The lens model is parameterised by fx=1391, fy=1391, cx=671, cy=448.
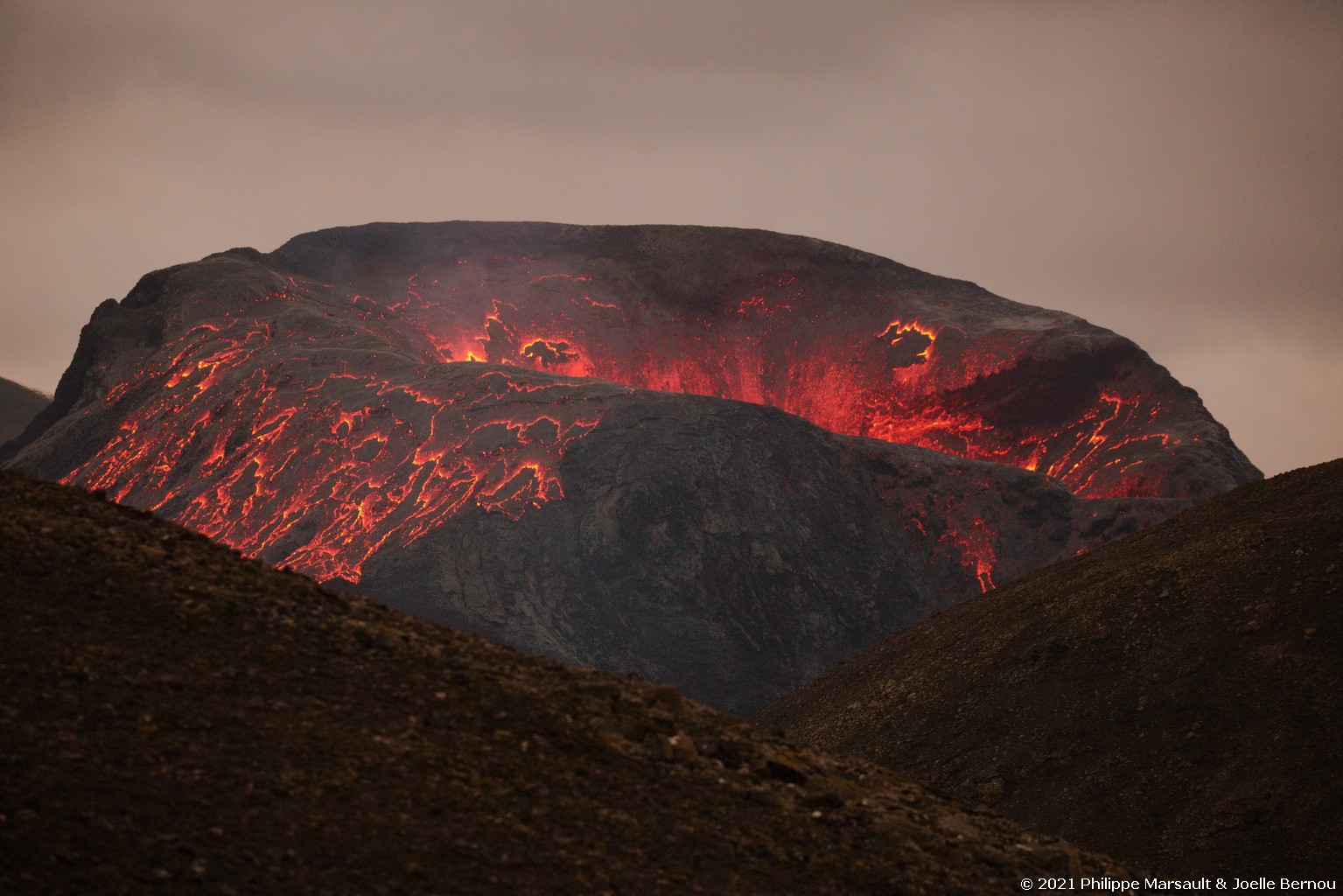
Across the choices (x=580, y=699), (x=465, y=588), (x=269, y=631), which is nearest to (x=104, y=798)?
(x=269, y=631)

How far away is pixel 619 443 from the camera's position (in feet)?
151

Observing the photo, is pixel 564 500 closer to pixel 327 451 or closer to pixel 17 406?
pixel 327 451

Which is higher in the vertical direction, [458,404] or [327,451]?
[458,404]

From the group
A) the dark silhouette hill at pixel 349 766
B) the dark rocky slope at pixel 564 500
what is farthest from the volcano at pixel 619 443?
the dark silhouette hill at pixel 349 766

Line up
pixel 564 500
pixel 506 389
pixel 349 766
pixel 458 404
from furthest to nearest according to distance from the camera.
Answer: pixel 506 389 < pixel 458 404 < pixel 564 500 < pixel 349 766

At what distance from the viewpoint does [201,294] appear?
54.2m

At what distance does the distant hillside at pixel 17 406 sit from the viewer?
308 feet

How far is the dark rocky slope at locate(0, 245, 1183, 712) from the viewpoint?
41.7 meters

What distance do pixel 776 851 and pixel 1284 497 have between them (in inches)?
609

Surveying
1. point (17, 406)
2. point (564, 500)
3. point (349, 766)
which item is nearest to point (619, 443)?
point (564, 500)

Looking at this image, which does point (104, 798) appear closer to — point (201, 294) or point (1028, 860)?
point (1028, 860)

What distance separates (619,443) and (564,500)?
2.98 metres

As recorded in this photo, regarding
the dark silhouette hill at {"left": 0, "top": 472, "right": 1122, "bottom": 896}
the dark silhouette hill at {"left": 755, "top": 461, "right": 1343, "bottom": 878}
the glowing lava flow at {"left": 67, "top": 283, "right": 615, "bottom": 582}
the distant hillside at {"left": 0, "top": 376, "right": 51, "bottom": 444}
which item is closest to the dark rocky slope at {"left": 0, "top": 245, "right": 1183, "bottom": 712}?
the glowing lava flow at {"left": 67, "top": 283, "right": 615, "bottom": 582}

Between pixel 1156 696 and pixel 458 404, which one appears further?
pixel 458 404
